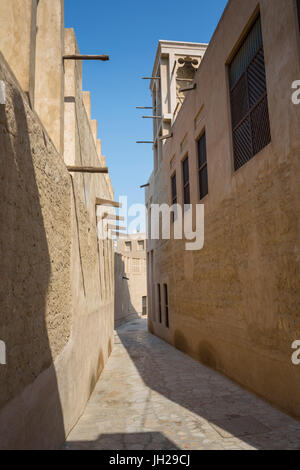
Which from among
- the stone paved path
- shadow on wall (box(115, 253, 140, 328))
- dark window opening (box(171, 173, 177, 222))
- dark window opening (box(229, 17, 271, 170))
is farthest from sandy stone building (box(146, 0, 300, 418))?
shadow on wall (box(115, 253, 140, 328))

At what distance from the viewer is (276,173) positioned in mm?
5109

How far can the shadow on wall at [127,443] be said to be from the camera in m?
3.87

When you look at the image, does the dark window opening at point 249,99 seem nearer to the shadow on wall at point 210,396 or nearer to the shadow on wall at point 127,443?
the shadow on wall at point 210,396

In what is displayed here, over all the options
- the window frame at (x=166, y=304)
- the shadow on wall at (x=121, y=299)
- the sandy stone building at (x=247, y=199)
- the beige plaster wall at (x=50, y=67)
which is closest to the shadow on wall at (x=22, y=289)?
the beige plaster wall at (x=50, y=67)

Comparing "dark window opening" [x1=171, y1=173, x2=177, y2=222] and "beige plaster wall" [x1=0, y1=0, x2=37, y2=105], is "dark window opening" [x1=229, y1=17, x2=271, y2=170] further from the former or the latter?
"dark window opening" [x1=171, y1=173, x2=177, y2=222]

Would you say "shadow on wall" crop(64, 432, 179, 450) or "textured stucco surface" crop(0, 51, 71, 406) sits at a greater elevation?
"textured stucco surface" crop(0, 51, 71, 406)

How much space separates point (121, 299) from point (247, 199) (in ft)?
53.4

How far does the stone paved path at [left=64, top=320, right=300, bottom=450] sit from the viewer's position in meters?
3.99

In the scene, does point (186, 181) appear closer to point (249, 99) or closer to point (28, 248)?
point (249, 99)

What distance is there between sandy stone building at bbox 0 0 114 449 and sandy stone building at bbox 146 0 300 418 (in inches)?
113

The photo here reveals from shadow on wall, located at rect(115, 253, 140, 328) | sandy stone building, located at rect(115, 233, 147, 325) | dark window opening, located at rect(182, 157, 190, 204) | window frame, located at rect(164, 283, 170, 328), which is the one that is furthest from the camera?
sandy stone building, located at rect(115, 233, 147, 325)

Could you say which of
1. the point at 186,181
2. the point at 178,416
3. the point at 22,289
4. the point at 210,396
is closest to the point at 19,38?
the point at 22,289

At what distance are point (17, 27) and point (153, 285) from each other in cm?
1393

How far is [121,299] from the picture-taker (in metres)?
21.3
